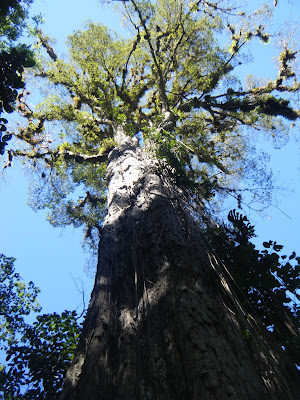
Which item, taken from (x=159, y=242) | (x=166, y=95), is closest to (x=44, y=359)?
(x=159, y=242)

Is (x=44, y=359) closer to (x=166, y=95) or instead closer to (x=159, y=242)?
(x=159, y=242)

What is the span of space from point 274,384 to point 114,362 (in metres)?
1.08

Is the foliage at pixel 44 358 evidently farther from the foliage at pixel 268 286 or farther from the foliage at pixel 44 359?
the foliage at pixel 268 286

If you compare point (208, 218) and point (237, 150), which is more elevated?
point (237, 150)

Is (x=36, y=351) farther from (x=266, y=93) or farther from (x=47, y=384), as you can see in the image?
(x=266, y=93)

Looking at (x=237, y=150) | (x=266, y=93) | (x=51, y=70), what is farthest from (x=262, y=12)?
(x=51, y=70)

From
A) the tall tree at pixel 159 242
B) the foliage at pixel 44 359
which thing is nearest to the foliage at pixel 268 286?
the tall tree at pixel 159 242

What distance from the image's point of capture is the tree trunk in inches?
59.7

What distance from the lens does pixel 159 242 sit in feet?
8.47

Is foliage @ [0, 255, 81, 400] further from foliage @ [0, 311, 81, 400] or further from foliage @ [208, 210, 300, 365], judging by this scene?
foliage @ [208, 210, 300, 365]

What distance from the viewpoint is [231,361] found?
1546 mm

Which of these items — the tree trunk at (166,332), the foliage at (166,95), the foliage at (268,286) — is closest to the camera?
the tree trunk at (166,332)

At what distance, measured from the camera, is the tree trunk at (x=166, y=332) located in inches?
59.7

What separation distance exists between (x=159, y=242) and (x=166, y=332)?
93 cm
